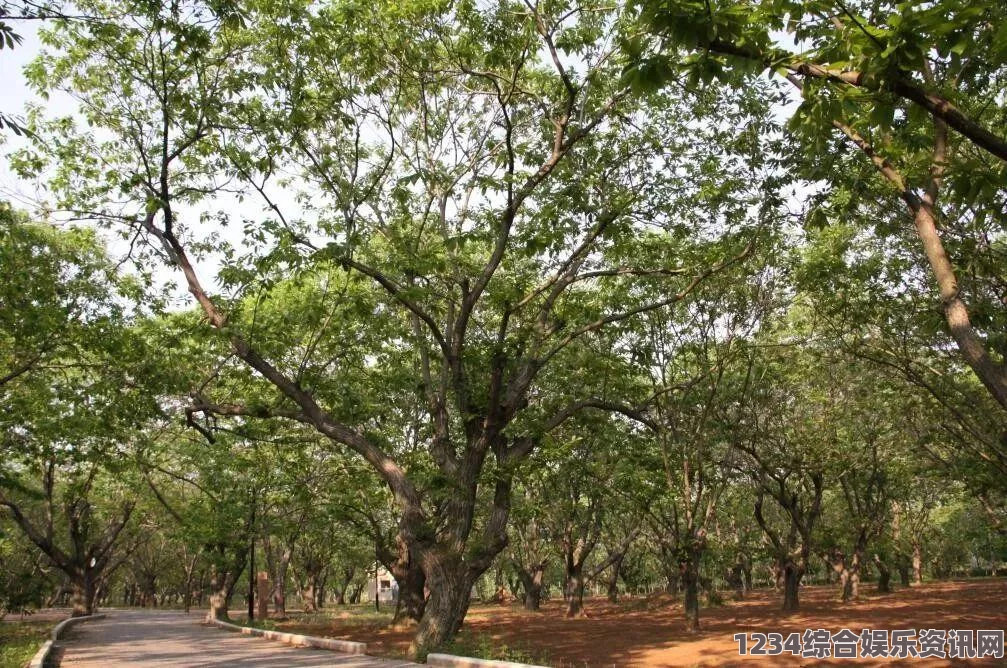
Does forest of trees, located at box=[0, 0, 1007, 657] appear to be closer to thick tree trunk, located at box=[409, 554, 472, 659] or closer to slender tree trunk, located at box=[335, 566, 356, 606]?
thick tree trunk, located at box=[409, 554, 472, 659]

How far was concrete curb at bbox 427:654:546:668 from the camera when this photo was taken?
9.37 m

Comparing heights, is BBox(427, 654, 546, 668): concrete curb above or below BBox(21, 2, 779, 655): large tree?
below

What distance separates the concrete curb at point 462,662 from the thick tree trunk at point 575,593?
14727 mm

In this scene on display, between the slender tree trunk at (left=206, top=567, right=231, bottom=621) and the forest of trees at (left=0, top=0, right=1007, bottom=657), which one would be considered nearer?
the forest of trees at (left=0, top=0, right=1007, bottom=657)

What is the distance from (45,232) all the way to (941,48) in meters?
18.4

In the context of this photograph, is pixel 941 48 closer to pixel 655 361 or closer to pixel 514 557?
pixel 655 361

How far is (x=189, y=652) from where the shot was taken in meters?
15.2

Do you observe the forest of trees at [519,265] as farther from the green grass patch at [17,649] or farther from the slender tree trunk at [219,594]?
the slender tree trunk at [219,594]

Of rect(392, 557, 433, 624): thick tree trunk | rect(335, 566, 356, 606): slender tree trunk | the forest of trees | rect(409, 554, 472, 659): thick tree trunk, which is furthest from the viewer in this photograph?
rect(335, 566, 356, 606): slender tree trunk

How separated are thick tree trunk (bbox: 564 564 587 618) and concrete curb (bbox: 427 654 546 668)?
14.7 metres

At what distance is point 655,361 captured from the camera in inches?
646

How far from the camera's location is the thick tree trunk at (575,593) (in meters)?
24.9

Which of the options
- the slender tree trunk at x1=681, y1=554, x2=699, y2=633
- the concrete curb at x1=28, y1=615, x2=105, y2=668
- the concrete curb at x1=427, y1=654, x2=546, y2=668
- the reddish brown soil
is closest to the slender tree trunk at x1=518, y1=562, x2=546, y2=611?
the reddish brown soil

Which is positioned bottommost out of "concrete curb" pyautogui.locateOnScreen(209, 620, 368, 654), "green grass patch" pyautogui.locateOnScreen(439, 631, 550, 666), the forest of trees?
"concrete curb" pyautogui.locateOnScreen(209, 620, 368, 654)
